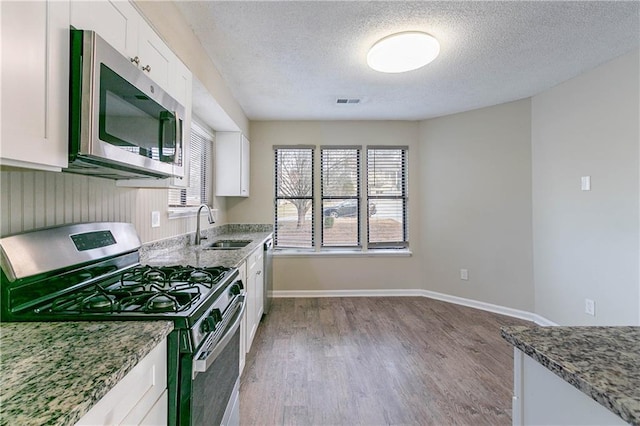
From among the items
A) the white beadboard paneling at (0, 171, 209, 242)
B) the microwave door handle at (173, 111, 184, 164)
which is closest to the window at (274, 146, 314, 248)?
the white beadboard paneling at (0, 171, 209, 242)

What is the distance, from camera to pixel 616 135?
2496 millimetres

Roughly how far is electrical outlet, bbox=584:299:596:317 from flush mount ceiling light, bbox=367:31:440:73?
103 inches

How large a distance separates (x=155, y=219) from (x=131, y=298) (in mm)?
1204

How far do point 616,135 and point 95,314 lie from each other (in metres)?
3.68

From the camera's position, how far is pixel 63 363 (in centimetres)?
70

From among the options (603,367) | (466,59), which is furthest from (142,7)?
(466,59)

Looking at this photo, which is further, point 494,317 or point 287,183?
point 287,183

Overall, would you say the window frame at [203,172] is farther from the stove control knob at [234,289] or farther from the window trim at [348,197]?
the window trim at [348,197]

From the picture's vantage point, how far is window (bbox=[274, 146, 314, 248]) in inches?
171

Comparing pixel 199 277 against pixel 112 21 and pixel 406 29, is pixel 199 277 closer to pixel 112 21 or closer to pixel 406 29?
pixel 112 21

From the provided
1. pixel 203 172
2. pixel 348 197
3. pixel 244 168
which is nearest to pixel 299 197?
pixel 348 197

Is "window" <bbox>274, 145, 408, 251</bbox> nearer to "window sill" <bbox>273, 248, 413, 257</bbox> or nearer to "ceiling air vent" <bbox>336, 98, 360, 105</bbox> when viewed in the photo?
"window sill" <bbox>273, 248, 413, 257</bbox>

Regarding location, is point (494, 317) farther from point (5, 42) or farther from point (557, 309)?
point (5, 42)

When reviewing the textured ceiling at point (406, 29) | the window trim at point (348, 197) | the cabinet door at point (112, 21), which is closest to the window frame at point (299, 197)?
the window trim at point (348, 197)
